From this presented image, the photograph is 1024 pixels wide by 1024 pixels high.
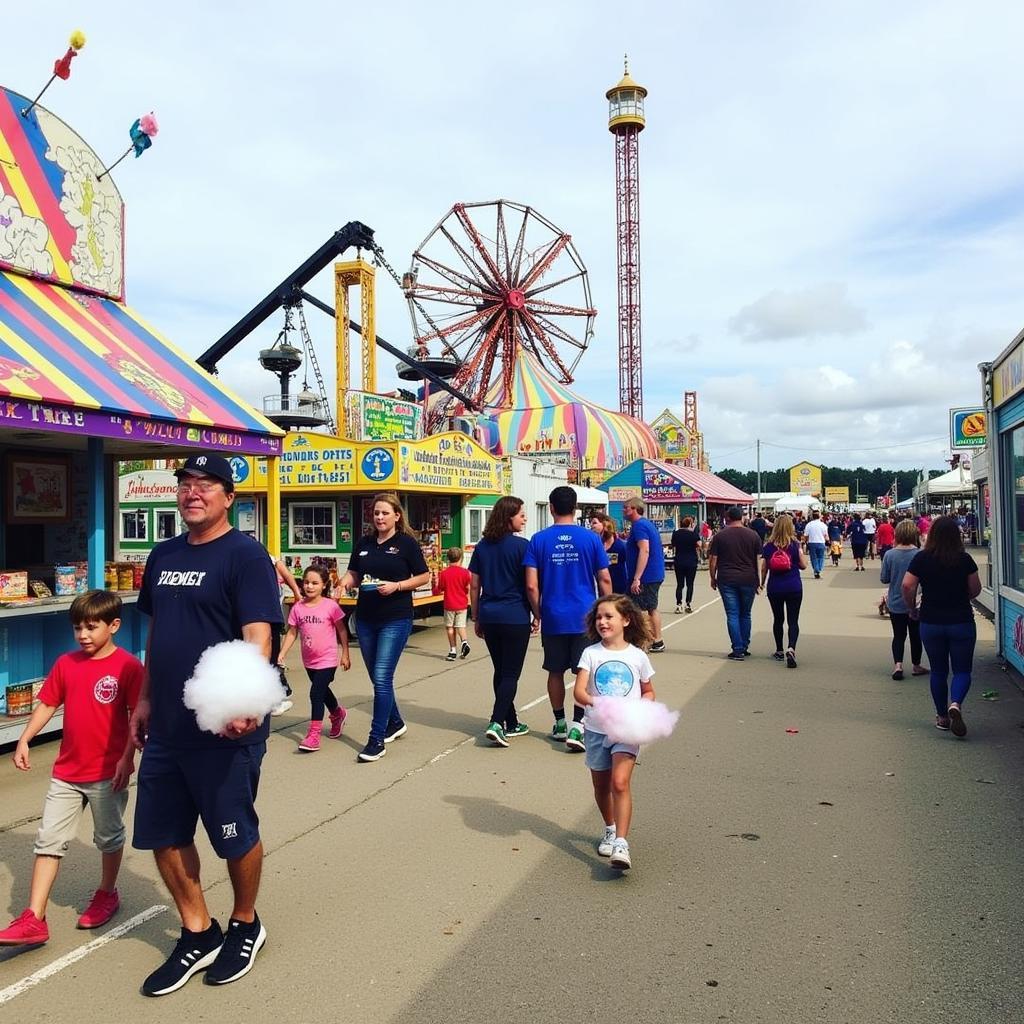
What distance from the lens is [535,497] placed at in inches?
750

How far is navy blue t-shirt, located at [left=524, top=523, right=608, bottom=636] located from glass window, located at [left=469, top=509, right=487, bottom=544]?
9.25m

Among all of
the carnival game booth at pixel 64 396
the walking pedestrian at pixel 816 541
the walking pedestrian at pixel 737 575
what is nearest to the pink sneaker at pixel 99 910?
the carnival game booth at pixel 64 396

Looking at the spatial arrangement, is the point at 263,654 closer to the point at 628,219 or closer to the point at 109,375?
the point at 109,375

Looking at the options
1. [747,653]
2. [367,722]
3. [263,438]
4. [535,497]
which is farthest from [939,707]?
[535,497]

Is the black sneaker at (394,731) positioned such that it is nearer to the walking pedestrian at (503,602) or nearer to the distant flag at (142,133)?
the walking pedestrian at (503,602)

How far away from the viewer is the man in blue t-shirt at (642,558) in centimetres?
970

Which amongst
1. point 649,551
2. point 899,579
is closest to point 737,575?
point 649,551

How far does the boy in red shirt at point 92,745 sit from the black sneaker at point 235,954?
767 millimetres

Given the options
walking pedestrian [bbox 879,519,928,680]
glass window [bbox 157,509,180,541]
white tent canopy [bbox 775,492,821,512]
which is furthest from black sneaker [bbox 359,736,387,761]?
white tent canopy [bbox 775,492,821,512]

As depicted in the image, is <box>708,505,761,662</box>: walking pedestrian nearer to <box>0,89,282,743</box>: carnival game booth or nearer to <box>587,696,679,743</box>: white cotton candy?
<box>0,89,282,743</box>: carnival game booth

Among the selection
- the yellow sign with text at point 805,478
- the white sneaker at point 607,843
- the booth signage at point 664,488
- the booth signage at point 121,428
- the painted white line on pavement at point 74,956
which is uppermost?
the yellow sign with text at point 805,478

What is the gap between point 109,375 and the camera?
753cm

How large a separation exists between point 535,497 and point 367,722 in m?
11.9

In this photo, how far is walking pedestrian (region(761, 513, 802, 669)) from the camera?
32.2 feet
